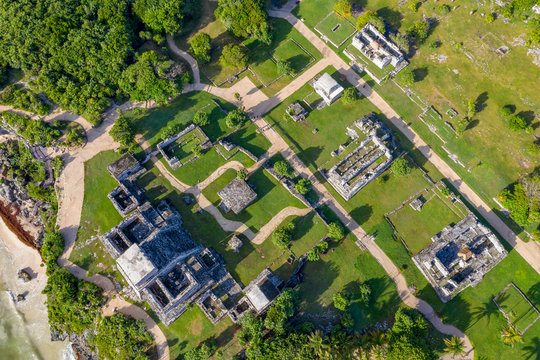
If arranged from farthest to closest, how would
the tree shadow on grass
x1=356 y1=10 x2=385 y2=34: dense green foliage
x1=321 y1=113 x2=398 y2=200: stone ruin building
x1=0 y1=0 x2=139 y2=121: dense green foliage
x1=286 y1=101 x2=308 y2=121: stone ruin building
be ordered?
x1=356 y1=10 x2=385 y2=34: dense green foliage → x1=0 y1=0 x2=139 y2=121: dense green foliage → x1=286 y1=101 x2=308 y2=121: stone ruin building → x1=321 y1=113 x2=398 y2=200: stone ruin building → the tree shadow on grass

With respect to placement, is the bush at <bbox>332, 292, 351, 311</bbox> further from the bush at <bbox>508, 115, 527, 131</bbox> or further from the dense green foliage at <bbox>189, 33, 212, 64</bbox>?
the dense green foliage at <bbox>189, 33, 212, 64</bbox>

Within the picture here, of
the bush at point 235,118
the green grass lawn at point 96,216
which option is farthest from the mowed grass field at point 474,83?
the green grass lawn at point 96,216

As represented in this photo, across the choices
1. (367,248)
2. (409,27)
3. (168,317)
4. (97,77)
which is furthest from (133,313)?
(409,27)

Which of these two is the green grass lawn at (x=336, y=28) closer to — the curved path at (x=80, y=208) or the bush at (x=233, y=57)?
the bush at (x=233, y=57)

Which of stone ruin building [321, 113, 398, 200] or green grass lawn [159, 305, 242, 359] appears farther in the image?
stone ruin building [321, 113, 398, 200]

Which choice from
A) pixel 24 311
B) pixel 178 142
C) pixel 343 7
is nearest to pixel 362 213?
pixel 178 142

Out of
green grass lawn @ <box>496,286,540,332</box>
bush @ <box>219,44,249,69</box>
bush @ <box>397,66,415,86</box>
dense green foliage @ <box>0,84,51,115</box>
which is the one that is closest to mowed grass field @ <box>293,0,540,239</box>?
bush @ <box>397,66,415,86</box>

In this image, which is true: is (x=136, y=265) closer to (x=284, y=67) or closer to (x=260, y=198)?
(x=260, y=198)
